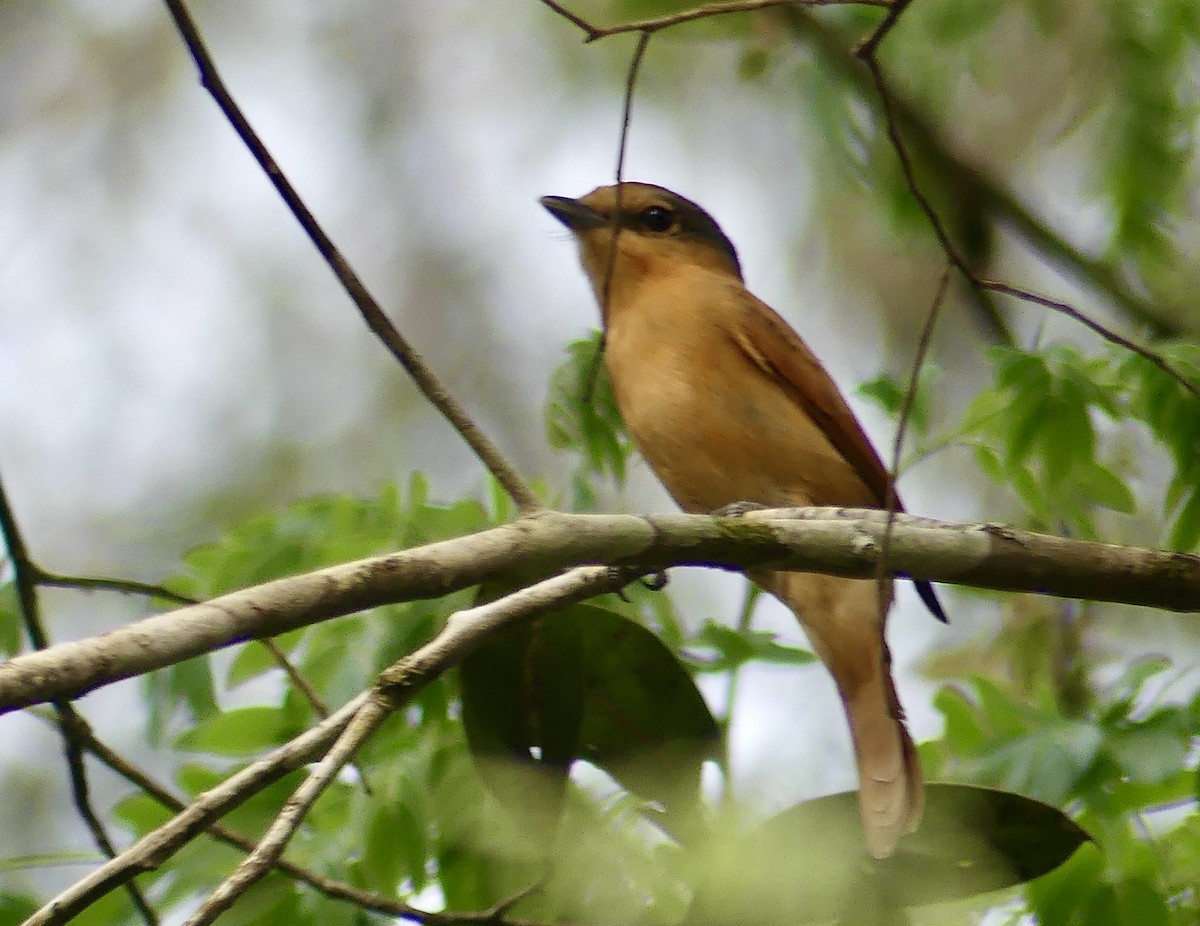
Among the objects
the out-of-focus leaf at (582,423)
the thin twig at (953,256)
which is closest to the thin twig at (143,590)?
the out-of-focus leaf at (582,423)

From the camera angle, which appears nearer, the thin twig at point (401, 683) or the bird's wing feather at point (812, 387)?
the thin twig at point (401, 683)

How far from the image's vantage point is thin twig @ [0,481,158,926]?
2150mm

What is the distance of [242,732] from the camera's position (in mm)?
2490

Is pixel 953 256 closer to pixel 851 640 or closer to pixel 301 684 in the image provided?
pixel 851 640

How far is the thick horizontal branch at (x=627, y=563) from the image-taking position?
1.45 metres

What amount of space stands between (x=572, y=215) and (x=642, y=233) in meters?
0.21

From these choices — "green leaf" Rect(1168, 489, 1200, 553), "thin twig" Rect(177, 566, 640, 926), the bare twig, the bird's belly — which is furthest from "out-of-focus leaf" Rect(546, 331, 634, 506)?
"green leaf" Rect(1168, 489, 1200, 553)

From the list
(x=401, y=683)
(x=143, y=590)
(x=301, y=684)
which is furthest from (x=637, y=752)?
(x=143, y=590)

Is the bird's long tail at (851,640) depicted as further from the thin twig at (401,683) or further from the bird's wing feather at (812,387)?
the thin twig at (401,683)

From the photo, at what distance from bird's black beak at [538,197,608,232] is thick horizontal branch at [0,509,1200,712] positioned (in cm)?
161

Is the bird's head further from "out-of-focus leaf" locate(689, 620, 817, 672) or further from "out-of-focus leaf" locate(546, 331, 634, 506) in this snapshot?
"out-of-focus leaf" locate(689, 620, 817, 672)

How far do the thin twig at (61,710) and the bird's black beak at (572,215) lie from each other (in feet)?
5.82

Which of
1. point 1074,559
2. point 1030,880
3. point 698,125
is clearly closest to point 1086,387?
point 1074,559

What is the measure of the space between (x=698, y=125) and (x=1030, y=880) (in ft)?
14.9
